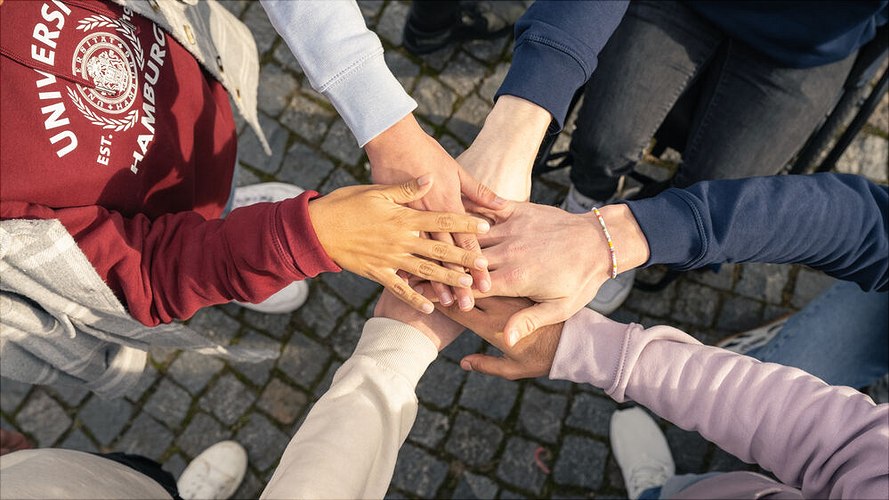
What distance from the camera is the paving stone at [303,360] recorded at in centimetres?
347

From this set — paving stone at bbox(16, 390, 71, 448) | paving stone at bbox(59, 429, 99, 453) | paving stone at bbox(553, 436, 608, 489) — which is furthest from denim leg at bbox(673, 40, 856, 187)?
paving stone at bbox(16, 390, 71, 448)

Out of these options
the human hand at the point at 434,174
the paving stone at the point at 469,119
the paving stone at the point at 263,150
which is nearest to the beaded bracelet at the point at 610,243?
the human hand at the point at 434,174

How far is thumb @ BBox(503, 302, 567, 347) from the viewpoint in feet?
6.84

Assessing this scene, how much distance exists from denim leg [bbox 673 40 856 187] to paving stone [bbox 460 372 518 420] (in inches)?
63.8

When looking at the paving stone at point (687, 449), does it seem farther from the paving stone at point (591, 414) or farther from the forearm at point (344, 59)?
the forearm at point (344, 59)

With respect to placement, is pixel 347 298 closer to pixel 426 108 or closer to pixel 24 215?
pixel 426 108

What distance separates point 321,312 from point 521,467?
1.50 meters

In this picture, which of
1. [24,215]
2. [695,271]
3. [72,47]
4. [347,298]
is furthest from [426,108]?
[24,215]

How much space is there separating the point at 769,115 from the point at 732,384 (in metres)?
1.43

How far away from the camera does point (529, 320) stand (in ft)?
6.93

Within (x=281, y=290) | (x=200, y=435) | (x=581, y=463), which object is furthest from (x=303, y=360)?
Result: (x=581, y=463)

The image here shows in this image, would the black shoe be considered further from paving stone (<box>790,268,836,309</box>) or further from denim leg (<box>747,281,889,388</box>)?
denim leg (<box>747,281,889,388</box>)

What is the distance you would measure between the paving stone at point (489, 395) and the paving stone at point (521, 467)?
0.18 meters

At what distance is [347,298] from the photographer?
3.59 metres
